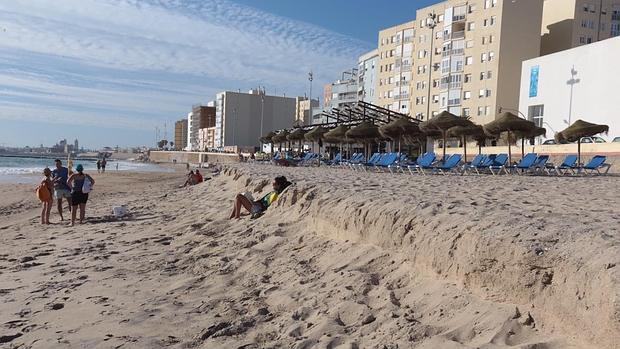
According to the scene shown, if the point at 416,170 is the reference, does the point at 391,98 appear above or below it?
above

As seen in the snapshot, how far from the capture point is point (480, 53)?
4928cm

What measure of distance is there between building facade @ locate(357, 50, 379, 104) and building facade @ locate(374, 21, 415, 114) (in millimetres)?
2663

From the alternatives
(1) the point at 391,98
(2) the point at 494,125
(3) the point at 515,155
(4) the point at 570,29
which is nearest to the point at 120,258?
(2) the point at 494,125

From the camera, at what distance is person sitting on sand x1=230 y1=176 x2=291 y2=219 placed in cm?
798

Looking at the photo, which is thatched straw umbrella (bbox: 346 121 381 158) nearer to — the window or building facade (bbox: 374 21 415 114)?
the window

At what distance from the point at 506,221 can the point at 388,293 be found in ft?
3.93

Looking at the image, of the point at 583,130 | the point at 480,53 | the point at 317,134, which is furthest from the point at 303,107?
the point at 583,130

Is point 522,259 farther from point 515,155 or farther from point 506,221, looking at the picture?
point 515,155

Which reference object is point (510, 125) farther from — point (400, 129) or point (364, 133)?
point (364, 133)

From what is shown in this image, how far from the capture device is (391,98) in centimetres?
6419

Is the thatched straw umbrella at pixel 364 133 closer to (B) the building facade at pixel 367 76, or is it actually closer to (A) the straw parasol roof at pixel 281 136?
(A) the straw parasol roof at pixel 281 136

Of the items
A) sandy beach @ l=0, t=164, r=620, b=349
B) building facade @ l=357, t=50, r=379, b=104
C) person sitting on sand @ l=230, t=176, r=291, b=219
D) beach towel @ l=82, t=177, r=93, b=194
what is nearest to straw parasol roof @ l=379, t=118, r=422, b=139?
person sitting on sand @ l=230, t=176, r=291, b=219

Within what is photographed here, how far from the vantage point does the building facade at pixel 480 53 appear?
155 ft

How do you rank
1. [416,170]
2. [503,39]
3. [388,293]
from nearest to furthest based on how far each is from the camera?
[388,293]
[416,170]
[503,39]
